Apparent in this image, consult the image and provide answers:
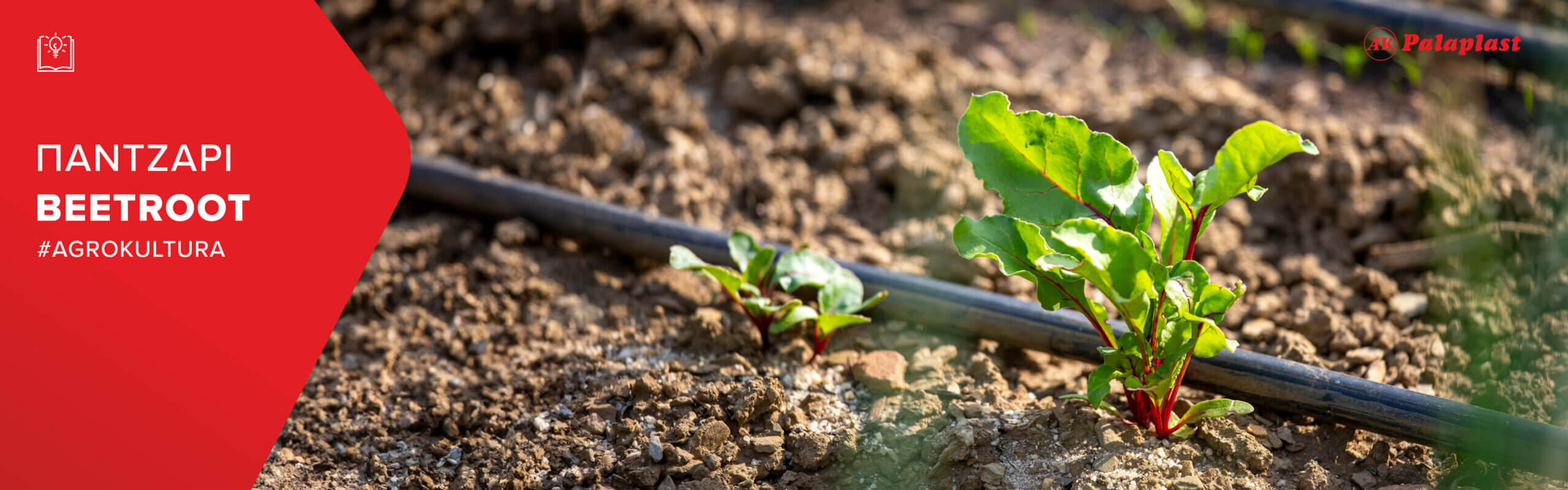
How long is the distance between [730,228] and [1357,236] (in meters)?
1.60

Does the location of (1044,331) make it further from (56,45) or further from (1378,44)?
(56,45)

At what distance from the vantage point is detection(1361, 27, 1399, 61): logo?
3252 millimetres

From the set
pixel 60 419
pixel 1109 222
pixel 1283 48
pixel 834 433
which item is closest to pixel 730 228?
pixel 834 433

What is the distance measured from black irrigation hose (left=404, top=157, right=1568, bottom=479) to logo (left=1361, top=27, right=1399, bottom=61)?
76.4 inches

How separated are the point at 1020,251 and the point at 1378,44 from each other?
7.95 ft

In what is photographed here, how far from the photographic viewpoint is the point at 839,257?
2439 mm

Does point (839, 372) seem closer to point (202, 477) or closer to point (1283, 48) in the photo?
point (202, 477)

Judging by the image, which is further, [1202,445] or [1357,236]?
[1357,236]

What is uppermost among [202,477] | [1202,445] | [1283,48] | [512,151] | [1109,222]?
[1283,48]

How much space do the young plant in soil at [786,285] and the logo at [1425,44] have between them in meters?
2.23

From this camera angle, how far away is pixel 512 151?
276 centimetres

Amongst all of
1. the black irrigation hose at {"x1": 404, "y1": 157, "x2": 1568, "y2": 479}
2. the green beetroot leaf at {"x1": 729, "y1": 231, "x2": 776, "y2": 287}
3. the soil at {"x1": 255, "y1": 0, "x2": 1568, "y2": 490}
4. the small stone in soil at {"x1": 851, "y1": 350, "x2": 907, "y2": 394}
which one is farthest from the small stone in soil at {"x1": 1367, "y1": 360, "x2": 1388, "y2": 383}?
the green beetroot leaf at {"x1": 729, "y1": 231, "x2": 776, "y2": 287}

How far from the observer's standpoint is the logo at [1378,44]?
10.7ft

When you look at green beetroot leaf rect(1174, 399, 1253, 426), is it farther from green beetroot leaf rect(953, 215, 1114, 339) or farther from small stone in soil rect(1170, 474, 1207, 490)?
green beetroot leaf rect(953, 215, 1114, 339)
